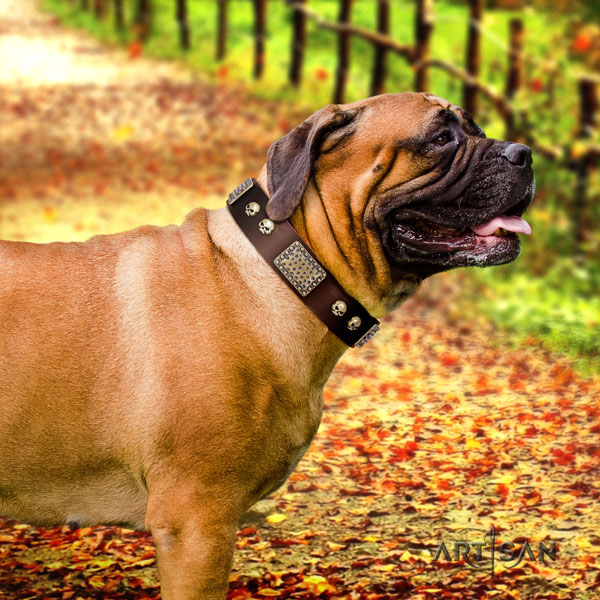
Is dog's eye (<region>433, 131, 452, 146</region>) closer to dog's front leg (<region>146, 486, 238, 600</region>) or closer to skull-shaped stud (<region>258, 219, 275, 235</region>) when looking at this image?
skull-shaped stud (<region>258, 219, 275, 235</region>)

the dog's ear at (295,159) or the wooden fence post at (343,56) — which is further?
the wooden fence post at (343,56)

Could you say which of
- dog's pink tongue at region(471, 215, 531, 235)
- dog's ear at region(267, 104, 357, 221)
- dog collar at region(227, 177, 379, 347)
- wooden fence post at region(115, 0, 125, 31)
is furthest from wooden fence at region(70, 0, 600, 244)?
wooden fence post at region(115, 0, 125, 31)

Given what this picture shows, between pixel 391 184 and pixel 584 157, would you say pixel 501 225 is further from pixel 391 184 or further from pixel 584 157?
pixel 584 157

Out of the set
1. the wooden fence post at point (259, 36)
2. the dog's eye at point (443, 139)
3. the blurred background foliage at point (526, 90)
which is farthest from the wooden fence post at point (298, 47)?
the dog's eye at point (443, 139)

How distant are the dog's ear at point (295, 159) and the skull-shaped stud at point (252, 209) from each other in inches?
2.8

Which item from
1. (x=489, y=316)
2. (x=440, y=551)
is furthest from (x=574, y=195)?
(x=440, y=551)

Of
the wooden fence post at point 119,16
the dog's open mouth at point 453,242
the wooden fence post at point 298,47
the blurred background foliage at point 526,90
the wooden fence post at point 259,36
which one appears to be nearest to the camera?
the dog's open mouth at point 453,242

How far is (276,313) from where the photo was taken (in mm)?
3254

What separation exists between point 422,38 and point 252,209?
9437 millimetres

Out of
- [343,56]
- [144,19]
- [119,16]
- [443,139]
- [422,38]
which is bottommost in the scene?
[119,16]

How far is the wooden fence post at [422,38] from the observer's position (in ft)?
38.9

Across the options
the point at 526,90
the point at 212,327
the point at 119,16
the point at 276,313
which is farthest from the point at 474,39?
the point at 119,16

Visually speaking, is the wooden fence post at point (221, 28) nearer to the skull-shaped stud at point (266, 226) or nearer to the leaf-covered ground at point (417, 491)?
the leaf-covered ground at point (417, 491)

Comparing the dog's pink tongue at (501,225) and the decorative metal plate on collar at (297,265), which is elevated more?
the dog's pink tongue at (501,225)
